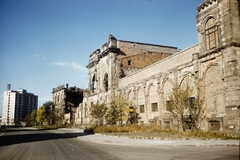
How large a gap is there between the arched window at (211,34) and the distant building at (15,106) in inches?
5237

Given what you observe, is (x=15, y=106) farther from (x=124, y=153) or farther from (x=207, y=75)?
(x=124, y=153)

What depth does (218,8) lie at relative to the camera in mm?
17406

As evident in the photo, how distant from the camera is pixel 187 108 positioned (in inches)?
766

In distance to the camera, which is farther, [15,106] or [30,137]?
[15,106]

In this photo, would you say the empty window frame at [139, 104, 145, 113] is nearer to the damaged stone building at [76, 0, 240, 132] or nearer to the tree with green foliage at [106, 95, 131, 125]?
the damaged stone building at [76, 0, 240, 132]

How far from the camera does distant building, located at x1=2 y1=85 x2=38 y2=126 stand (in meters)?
130

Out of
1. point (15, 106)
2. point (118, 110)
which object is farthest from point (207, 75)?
point (15, 106)

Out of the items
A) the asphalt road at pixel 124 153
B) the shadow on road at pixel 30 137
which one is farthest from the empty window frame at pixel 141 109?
the asphalt road at pixel 124 153

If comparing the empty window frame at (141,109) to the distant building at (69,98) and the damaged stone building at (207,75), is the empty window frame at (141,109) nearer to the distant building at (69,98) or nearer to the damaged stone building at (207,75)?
the damaged stone building at (207,75)

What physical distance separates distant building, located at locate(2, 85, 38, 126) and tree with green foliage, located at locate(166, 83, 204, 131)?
130 metres

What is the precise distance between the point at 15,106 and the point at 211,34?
5408 inches

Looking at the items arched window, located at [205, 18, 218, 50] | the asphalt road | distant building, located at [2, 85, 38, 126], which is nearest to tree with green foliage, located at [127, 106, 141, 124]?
arched window, located at [205, 18, 218, 50]

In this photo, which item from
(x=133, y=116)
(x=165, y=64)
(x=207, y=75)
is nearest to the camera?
(x=207, y=75)

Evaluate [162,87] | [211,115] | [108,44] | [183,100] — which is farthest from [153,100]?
[108,44]
